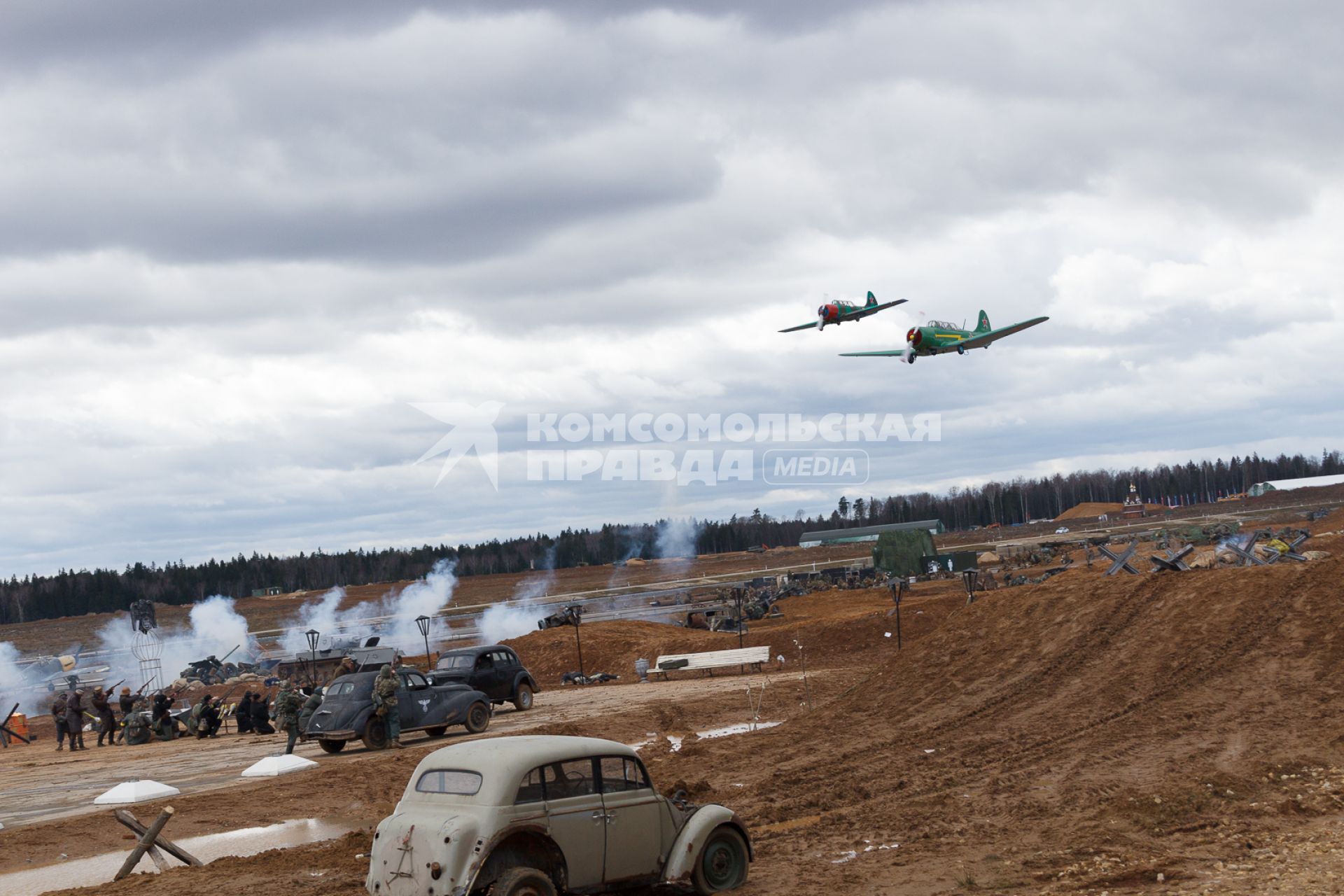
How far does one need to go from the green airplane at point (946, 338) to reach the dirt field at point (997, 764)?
40.6ft

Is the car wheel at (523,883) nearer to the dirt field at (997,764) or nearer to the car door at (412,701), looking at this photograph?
the dirt field at (997,764)

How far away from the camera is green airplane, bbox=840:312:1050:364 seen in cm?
3984

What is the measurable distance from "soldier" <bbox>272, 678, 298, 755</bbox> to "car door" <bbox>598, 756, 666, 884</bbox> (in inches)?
633

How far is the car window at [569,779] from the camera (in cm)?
933

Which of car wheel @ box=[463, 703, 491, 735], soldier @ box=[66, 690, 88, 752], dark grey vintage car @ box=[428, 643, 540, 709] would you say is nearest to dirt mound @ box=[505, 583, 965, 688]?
dark grey vintage car @ box=[428, 643, 540, 709]

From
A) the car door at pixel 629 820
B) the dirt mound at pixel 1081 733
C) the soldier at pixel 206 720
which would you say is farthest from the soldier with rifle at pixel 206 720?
the car door at pixel 629 820

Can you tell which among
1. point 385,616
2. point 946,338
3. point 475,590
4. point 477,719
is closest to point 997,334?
point 946,338

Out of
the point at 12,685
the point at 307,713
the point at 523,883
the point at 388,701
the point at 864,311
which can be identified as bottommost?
the point at 12,685

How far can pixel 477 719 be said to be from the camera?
25.3 m

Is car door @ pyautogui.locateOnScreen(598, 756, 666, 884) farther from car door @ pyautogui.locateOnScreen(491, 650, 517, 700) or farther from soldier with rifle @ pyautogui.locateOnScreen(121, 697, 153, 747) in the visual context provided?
soldier with rifle @ pyautogui.locateOnScreen(121, 697, 153, 747)

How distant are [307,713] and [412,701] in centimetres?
253

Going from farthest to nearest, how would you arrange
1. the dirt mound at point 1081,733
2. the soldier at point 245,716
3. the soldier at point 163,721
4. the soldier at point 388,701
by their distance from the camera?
1. the soldier at point 163,721
2. the soldier at point 245,716
3. the soldier at point 388,701
4. the dirt mound at point 1081,733

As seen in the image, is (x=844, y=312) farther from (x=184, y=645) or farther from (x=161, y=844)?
(x=184, y=645)

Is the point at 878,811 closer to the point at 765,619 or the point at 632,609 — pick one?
the point at 765,619
